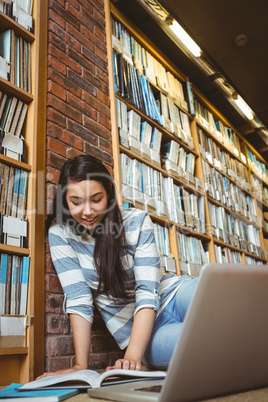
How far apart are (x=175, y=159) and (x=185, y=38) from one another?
0.95m

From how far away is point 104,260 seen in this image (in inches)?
56.3

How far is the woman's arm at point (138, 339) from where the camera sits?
104cm

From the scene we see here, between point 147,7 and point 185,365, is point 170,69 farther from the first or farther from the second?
point 185,365

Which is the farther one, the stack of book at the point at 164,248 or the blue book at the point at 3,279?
the stack of book at the point at 164,248

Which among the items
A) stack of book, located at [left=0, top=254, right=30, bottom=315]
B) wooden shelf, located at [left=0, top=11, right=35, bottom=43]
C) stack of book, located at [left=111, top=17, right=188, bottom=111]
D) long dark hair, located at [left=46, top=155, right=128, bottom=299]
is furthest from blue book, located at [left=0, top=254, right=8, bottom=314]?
stack of book, located at [left=111, top=17, right=188, bottom=111]

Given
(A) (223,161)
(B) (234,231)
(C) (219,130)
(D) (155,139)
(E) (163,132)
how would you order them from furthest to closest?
(C) (219,130)
(A) (223,161)
(B) (234,231)
(E) (163,132)
(D) (155,139)

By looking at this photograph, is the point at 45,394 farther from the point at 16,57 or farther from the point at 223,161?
the point at 223,161

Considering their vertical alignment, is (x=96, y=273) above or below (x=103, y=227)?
below

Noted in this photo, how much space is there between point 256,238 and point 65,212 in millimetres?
3059

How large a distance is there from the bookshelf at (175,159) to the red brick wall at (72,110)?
3.9 inches

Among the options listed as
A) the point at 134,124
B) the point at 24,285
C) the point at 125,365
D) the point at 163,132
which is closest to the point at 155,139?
the point at 163,132

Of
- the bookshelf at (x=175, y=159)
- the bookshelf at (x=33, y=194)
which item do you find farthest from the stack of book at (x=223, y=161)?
the bookshelf at (x=33, y=194)

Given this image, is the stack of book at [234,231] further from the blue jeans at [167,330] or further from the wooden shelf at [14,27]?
the wooden shelf at [14,27]

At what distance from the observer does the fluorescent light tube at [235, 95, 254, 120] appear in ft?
11.9
